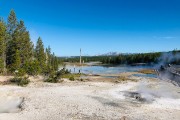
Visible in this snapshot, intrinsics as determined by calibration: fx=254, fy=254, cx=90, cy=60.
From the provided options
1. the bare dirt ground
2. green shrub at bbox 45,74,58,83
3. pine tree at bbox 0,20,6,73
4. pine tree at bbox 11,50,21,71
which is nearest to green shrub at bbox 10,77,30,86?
green shrub at bbox 45,74,58,83

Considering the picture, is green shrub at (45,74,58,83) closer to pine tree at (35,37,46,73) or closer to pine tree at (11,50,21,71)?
pine tree at (11,50,21,71)

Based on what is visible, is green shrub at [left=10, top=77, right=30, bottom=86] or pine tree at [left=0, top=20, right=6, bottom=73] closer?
green shrub at [left=10, top=77, right=30, bottom=86]

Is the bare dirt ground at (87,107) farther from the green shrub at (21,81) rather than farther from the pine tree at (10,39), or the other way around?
the pine tree at (10,39)

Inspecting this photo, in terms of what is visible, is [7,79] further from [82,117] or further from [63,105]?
[82,117]

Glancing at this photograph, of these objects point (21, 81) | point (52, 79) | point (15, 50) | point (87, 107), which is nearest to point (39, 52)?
point (15, 50)

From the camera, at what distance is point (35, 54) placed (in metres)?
76.4

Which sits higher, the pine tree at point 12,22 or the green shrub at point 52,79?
the pine tree at point 12,22

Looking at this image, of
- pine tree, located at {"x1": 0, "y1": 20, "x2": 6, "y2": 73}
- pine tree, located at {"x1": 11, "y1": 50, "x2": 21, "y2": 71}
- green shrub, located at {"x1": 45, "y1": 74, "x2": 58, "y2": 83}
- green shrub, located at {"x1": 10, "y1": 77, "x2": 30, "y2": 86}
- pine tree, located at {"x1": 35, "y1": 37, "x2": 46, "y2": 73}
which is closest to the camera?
green shrub, located at {"x1": 10, "y1": 77, "x2": 30, "y2": 86}

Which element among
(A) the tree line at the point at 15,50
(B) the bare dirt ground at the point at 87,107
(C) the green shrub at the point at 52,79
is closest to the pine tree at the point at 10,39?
(A) the tree line at the point at 15,50

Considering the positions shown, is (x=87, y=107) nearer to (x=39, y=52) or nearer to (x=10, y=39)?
(x=10, y=39)

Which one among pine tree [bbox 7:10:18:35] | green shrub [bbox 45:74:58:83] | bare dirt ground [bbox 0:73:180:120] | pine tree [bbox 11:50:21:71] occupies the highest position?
pine tree [bbox 7:10:18:35]

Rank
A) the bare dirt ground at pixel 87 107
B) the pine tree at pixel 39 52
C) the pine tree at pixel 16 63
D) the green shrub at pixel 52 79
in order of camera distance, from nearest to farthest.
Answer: the bare dirt ground at pixel 87 107 < the green shrub at pixel 52 79 < the pine tree at pixel 16 63 < the pine tree at pixel 39 52

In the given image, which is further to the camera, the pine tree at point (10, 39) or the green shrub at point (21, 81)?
the pine tree at point (10, 39)

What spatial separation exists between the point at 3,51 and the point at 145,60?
10052 centimetres
